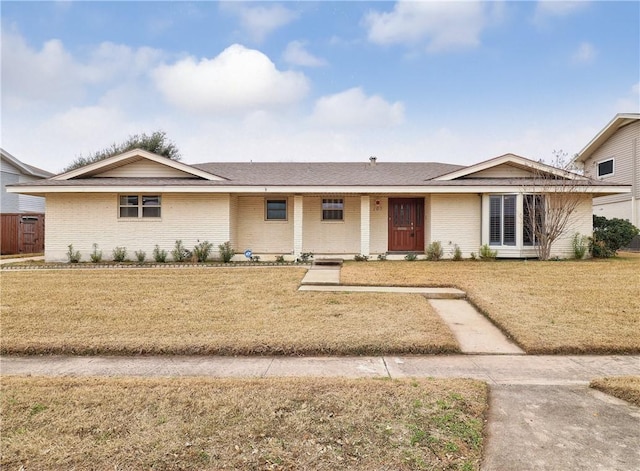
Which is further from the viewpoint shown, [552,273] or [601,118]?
[601,118]

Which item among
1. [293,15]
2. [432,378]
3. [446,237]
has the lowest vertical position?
[432,378]

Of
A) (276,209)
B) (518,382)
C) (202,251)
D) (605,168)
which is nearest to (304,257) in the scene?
(276,209)

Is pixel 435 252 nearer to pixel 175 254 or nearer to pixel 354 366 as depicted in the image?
pixel 175 254

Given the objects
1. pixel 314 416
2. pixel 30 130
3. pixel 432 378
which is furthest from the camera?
pixel 30 130

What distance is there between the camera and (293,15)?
43.4 ft

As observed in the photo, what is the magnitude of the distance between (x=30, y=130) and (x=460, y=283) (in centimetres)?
2202

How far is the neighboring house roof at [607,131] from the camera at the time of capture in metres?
18.5

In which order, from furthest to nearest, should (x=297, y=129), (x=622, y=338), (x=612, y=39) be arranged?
(x=297, y=129) < (x=612, y=39) < (x=622, y=338)

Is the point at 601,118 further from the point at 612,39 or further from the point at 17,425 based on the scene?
the point at 17,425

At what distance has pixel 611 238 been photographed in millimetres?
13859

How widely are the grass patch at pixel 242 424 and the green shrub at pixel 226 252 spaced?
986 centimetres

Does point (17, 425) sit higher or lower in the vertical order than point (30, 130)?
lower

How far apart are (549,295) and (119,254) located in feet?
45.0

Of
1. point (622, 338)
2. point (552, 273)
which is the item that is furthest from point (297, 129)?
point (622, 338)
